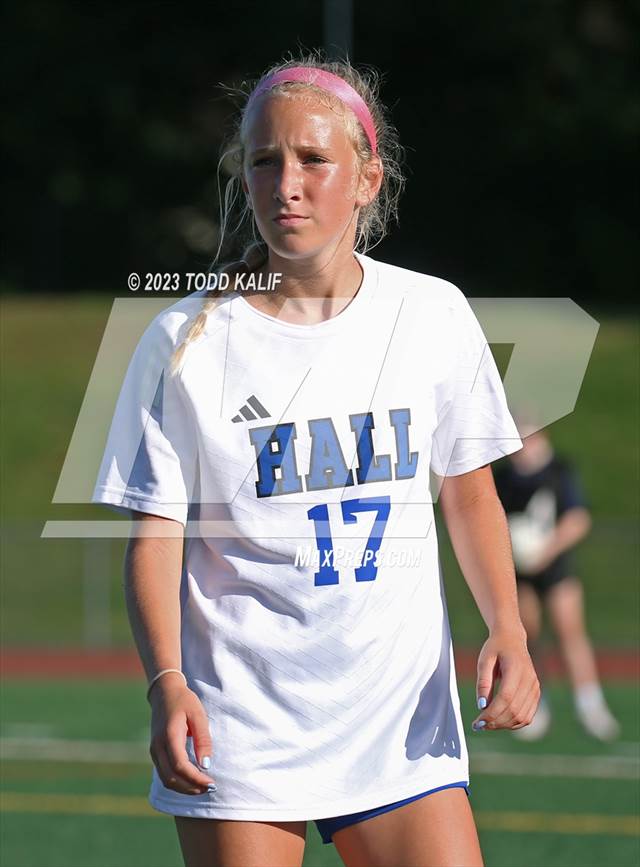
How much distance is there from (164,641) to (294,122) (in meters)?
0.88

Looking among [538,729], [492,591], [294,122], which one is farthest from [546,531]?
[294,122]

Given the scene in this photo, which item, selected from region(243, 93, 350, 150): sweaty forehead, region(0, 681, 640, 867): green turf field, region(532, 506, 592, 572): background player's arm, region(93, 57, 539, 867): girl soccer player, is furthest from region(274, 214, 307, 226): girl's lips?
region(532, 506, 592, 572): background player's arm

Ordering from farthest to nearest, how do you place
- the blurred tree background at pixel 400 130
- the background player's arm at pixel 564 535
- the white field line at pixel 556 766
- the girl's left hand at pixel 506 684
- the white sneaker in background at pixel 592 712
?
the blurred tree background at pixel 400 130 < the background player's arm at pixel 564 535 < the white sneaker in background at pixel 592 712 < the white field line at pixel 556 766 < the girl's left hand at pixel 506 684

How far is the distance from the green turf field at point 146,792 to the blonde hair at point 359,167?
144 inches

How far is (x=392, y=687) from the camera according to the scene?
101 inches

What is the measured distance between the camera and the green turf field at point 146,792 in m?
6.14


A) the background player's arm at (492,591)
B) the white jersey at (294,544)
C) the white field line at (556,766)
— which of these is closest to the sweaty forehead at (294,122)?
the white jersey at (294,544)

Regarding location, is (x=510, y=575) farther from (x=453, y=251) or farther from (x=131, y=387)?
(x=453, y=251)

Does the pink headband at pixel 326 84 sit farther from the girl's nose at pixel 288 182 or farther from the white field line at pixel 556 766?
the white field line at pixel 556 766

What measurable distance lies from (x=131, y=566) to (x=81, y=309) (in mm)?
25702

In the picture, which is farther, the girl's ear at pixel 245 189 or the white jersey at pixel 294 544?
the girl's ear at pixel 245 189

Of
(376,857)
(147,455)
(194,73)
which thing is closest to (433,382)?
(147,455)

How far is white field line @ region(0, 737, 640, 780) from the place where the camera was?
7.98 metres

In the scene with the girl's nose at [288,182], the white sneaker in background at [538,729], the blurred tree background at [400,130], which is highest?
the blurred tree background at [400,130]
